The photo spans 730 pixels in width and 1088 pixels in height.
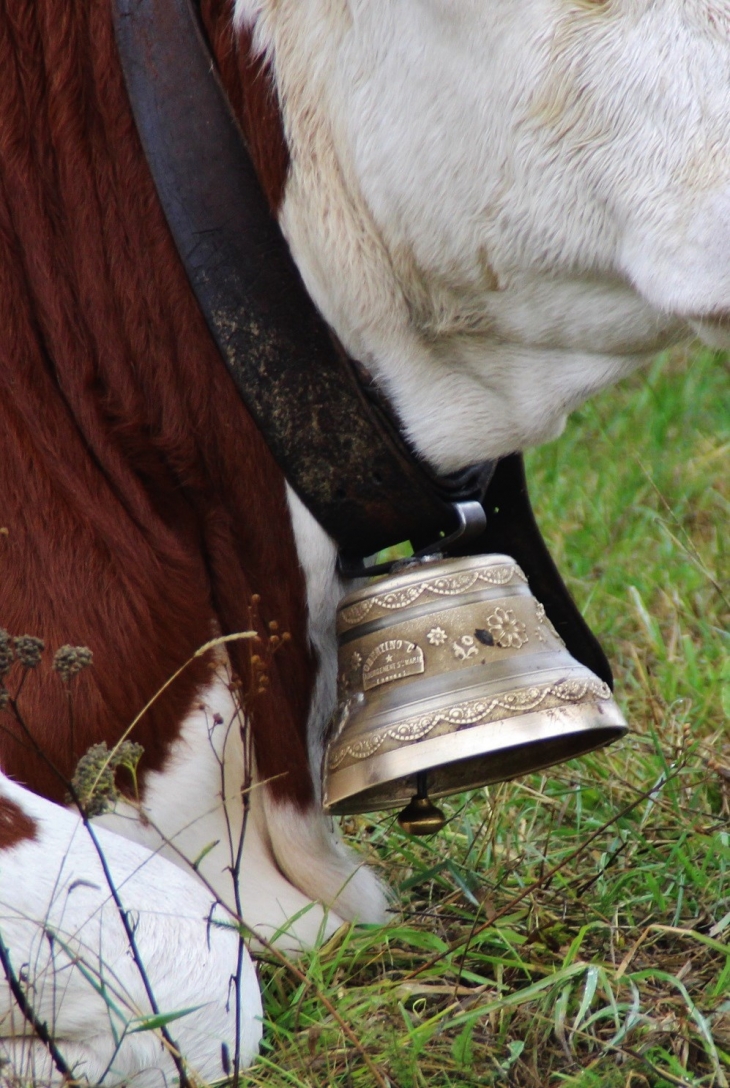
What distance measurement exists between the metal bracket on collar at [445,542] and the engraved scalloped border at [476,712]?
20 centimetres

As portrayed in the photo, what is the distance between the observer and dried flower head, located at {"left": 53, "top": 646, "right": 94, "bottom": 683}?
1.30 m

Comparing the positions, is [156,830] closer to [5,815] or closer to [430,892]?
[5,815]

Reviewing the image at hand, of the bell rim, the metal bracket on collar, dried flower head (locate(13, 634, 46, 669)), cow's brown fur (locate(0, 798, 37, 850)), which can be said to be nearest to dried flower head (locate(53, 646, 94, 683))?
dried flower head (locate(13, 634, 46, 669))

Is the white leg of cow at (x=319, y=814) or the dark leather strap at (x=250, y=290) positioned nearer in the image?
the dark leather strap at (x=250, y=290)

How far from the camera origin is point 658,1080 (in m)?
1.43

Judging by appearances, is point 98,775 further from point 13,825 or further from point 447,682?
point 447,682

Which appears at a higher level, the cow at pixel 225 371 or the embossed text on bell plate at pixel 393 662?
the cow at pixel 225 371

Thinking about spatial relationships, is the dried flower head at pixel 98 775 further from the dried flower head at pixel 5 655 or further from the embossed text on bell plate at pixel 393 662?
the embossed text on bell plate at pixel 393 662

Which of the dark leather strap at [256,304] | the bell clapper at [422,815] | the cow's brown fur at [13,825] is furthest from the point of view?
the bell clapper at [422,815]

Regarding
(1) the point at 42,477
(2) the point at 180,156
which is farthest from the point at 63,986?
(2) the point at 180,156

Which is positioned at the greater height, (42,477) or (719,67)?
(719,67)

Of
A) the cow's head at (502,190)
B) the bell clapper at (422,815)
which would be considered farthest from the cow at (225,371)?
the bell clapper at (422,815)

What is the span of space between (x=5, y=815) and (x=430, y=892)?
70 centimetres

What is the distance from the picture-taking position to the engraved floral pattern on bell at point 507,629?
152 cm
